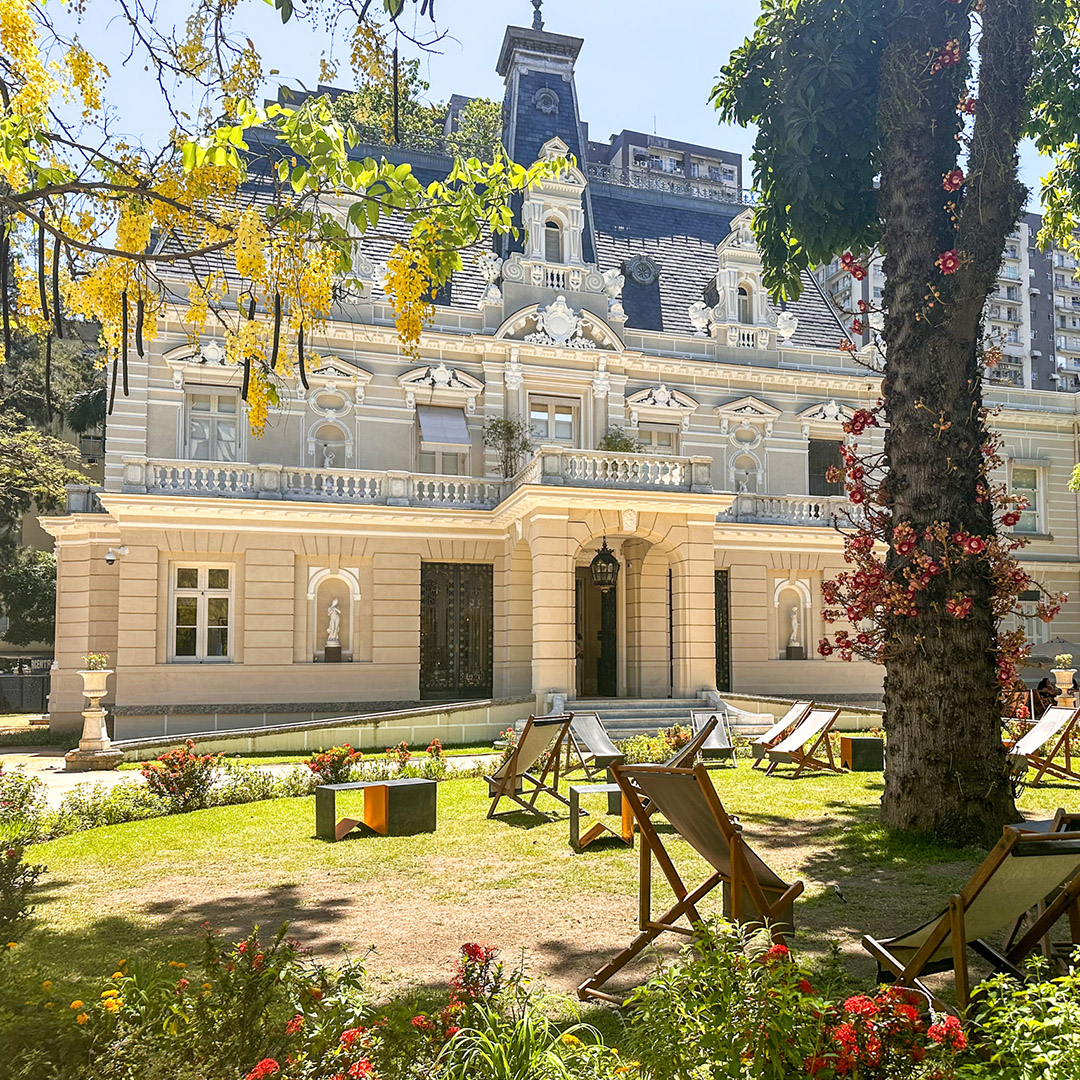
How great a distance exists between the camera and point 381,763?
1333 cm

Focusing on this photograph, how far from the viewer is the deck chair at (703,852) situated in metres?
4.45

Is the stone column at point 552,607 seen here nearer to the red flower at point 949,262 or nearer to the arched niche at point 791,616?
the arched niche at point 791,616

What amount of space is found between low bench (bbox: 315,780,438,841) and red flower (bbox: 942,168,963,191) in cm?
755

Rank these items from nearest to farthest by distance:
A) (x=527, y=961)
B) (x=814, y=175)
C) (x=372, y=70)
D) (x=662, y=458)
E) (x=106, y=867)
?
1. (x=527, y=961)
2. (x=372, y=70)
3. (x=106, y=867)
4. (x=814, y=175)
5. (x=662, y=458)

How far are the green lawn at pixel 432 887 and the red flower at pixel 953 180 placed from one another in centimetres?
582

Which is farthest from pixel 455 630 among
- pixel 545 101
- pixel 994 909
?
pixel 994 909

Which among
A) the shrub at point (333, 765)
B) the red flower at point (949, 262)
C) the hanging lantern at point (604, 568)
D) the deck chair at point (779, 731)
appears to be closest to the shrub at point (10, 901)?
the shrub at point (333, 765)

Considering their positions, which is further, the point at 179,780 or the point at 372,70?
the point at 179,780

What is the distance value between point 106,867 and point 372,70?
271 inches

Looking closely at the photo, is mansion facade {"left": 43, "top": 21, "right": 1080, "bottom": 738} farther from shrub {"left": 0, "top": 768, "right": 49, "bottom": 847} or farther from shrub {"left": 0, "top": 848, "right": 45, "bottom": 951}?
shrub {"left": 0, "top": 848, "right": 45, "bottom": 951}

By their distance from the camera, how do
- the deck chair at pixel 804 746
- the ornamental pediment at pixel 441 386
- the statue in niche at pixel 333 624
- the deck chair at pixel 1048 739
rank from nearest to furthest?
the deck chair at pixel 1048 739 < the deck chair at pixel 804 746 < the statue in niche at pixel 333 624 < the ornamental pediment at pixel 441 386

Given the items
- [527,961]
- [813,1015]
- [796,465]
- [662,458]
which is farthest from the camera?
[796,465]

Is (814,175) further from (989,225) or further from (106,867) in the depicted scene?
(106,867)

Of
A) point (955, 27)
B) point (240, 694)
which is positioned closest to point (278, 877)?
point (955, 27)
